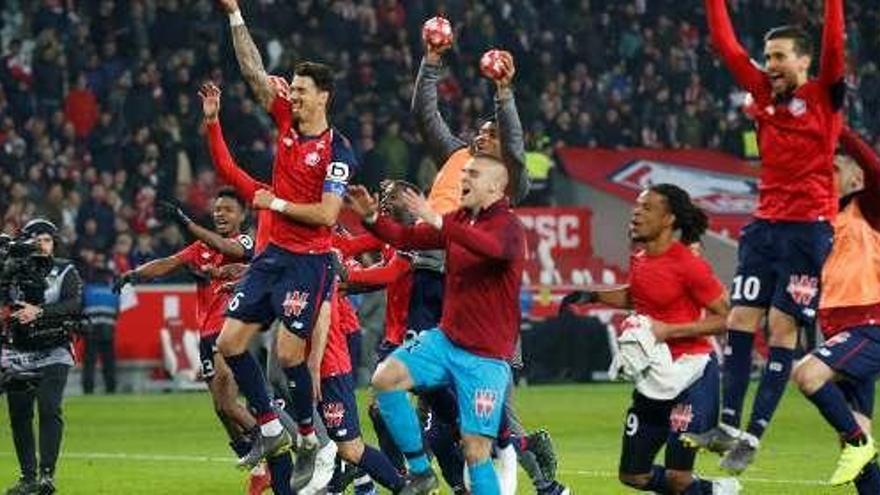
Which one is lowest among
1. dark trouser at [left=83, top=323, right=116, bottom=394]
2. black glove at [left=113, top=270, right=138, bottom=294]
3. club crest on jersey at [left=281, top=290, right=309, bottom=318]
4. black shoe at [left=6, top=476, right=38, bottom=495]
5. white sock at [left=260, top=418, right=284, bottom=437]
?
dark trouser at [left=83, top=323, right=116, bottom=394]

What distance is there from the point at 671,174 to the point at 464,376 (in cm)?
2618

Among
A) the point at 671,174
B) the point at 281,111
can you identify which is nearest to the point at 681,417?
the point at 281,111

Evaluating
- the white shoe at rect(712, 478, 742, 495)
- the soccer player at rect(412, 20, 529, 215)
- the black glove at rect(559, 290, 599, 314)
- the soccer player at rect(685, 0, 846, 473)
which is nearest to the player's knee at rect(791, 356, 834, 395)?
the soccer player at rect(685, 0, 846, 473)

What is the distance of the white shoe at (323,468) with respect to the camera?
16678 millimetres

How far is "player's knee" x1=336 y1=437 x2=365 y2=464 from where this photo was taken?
16609mm

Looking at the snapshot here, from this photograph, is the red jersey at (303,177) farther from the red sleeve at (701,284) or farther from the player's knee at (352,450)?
the red sleeve at (701,284)

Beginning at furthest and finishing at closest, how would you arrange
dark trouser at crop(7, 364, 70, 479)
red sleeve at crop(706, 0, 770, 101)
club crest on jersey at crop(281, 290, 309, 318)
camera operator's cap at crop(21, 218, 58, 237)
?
camera operator's cap at crop(21, 218, 58, 237) < dark trouser at crop(7, 364, 70, 479) < club crest on jersey at crop(281, 290, 309, 318) < red sleeve at crop(706, 0, 770, 101)

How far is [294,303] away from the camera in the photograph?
53.8 ft

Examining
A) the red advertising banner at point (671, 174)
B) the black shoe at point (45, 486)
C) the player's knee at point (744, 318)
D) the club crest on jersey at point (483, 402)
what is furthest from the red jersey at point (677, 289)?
the red advertising banner at point (671, 174)

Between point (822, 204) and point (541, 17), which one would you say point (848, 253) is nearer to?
point (822, 204)

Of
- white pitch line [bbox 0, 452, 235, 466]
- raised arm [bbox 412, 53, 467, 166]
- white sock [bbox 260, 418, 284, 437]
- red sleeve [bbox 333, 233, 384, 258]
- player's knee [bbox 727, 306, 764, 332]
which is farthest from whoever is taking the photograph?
white pitch line [bbox 0, 452, 235, 466]

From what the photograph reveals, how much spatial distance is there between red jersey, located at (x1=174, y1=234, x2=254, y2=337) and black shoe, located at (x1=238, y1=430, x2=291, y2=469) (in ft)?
8.15

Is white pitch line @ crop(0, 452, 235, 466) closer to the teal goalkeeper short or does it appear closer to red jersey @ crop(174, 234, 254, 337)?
red jersey @ crop(174, 234, 254, 337)

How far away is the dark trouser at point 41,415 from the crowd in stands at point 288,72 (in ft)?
44.4
